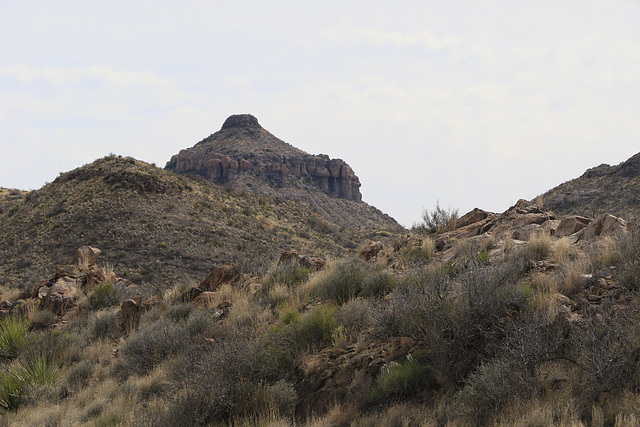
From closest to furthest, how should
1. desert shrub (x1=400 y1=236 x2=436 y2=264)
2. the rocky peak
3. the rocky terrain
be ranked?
the rocky terrain
desert shrub (x1=400 y1=236 x2=436 y2=264)
the rocky peak

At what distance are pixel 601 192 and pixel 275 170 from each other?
6281cm

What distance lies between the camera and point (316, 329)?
22.1 ft

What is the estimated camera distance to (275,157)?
292 feet

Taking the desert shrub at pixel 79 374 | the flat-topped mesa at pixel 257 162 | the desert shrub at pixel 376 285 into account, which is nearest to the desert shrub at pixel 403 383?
the desert shrub at pixel 376 285

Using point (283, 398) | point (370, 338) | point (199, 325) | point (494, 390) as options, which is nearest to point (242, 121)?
point (199, 325)

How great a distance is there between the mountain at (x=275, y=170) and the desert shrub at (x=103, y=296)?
57057mm

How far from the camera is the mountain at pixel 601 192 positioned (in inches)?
1021

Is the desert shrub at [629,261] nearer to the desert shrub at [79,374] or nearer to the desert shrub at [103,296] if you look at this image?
the desert shrub at [79,374]

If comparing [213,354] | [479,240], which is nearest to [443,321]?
[213,354]

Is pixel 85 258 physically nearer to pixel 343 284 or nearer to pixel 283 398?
pixel 343 284

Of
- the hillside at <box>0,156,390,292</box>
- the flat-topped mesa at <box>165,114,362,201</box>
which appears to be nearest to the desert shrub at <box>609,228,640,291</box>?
the hillside at <box>0,156,390,292</box>

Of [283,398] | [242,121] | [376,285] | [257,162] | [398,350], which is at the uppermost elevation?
[242,121]

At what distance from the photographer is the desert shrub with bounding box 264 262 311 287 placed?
34.9ft

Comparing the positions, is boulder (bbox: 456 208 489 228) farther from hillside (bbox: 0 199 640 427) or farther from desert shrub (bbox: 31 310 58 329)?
desert shrub (bbox: 31 310 58 329)
